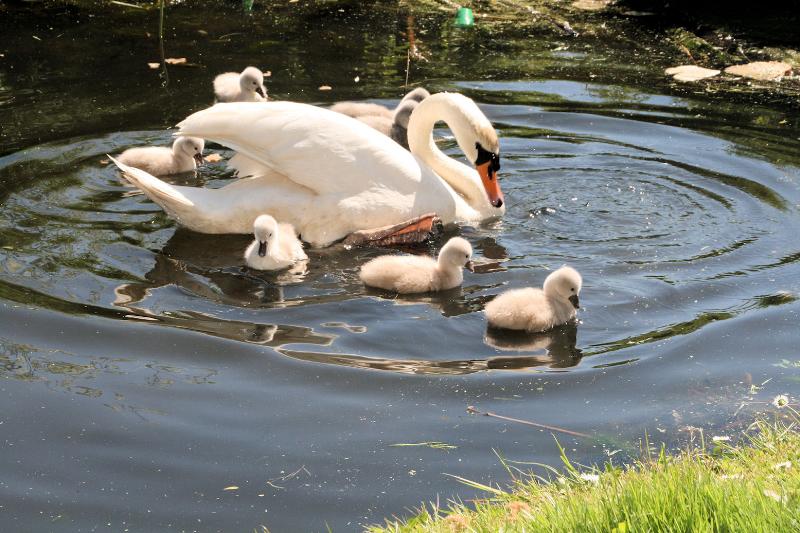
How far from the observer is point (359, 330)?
19.7ft

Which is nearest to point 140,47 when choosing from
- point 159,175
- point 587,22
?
point 159,175

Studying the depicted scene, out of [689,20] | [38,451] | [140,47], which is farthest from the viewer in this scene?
[689,20]

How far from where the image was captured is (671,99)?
1060 centimetres

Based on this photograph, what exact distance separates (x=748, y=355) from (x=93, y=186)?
4756mm

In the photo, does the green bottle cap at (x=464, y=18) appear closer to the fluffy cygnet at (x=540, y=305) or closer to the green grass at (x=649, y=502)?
the fluffy cygnet at (x=540, y=305)

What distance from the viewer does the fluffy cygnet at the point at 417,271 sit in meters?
6.53

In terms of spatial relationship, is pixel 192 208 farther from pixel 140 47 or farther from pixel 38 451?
pixel 140 47

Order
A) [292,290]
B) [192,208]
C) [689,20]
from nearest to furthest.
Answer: [292,290], [192,208], [689,20]

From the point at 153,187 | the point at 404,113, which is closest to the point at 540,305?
the point at 153,187

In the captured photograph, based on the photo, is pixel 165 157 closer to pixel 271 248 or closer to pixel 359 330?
pixel 271 248

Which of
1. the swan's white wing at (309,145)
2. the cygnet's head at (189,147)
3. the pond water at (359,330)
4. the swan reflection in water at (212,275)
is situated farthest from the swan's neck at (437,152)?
the cygnet's head at (189,147)

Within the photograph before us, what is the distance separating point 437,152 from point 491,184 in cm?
59

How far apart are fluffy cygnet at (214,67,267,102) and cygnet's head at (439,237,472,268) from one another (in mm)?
3573

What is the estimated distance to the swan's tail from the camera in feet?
23.7
